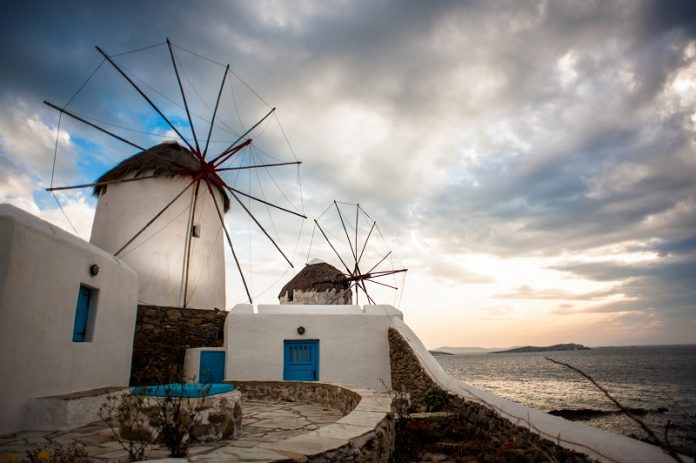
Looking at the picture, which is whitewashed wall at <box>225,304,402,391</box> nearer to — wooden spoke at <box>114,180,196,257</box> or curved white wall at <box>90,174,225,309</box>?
curved white wall at <box>90,174,225,309</box>

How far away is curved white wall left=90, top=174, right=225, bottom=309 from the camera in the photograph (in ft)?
37.5

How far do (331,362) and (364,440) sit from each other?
6.82 m

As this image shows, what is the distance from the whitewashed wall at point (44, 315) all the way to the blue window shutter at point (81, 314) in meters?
0.14

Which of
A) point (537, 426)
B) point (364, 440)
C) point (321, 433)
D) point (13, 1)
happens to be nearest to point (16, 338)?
point (321, 433)

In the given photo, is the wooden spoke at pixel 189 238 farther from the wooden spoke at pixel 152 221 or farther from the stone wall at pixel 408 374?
the stone wall at pixel 408 374

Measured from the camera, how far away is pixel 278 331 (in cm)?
969

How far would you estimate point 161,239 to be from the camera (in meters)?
11.8

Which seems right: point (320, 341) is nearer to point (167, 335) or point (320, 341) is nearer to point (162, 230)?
point (167, 335)

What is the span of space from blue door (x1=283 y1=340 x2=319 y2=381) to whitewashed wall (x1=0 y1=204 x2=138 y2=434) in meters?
3.76

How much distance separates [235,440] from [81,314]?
3.83 metres

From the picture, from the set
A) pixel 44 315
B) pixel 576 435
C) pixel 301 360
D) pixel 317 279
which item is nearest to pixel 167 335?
pixel 301 360

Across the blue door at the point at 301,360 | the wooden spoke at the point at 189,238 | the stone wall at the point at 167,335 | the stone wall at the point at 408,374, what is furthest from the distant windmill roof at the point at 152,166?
the stone wall at the point at 408,374

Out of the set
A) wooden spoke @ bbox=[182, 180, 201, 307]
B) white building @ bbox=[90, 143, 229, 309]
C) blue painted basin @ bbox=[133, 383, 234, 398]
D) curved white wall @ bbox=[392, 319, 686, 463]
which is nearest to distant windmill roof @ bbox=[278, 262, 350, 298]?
white building @ bbox=[90, 143, 229, 309]

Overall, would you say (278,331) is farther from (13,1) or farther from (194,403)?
(13,1)
